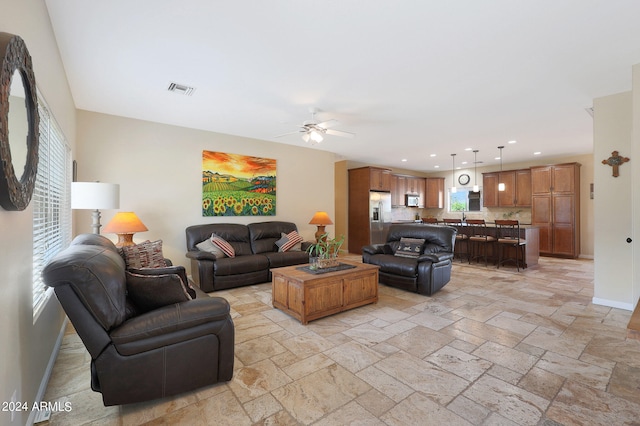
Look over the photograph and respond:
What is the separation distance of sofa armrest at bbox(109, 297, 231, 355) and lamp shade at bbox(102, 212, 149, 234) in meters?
2.57

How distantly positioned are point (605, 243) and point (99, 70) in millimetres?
6495

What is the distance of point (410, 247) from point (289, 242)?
223cm

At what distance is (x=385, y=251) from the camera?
204 inches

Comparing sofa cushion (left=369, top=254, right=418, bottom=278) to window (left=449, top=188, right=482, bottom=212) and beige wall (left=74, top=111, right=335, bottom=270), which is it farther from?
window (left=449, top=188, right=482, bottom=212)

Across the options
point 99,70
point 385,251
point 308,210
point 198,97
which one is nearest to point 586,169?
point 385,251

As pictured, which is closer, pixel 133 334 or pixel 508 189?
pixel 133 334

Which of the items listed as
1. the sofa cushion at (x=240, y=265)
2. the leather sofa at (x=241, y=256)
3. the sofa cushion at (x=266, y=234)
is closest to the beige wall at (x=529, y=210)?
the sofa cushion at (x=266, y=234)

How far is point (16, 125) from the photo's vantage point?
141 cm

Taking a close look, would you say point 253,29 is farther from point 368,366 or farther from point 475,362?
point 475,362

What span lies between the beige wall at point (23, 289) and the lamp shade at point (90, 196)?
999 mm

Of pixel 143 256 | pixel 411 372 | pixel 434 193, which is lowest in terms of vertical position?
pixel 411 372

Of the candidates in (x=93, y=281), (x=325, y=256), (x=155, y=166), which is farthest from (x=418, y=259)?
(x=155, y=166)

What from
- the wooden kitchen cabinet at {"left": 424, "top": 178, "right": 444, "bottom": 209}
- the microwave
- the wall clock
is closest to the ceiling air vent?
the microwave

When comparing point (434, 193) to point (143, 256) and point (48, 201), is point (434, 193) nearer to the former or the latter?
point (143, 256)
